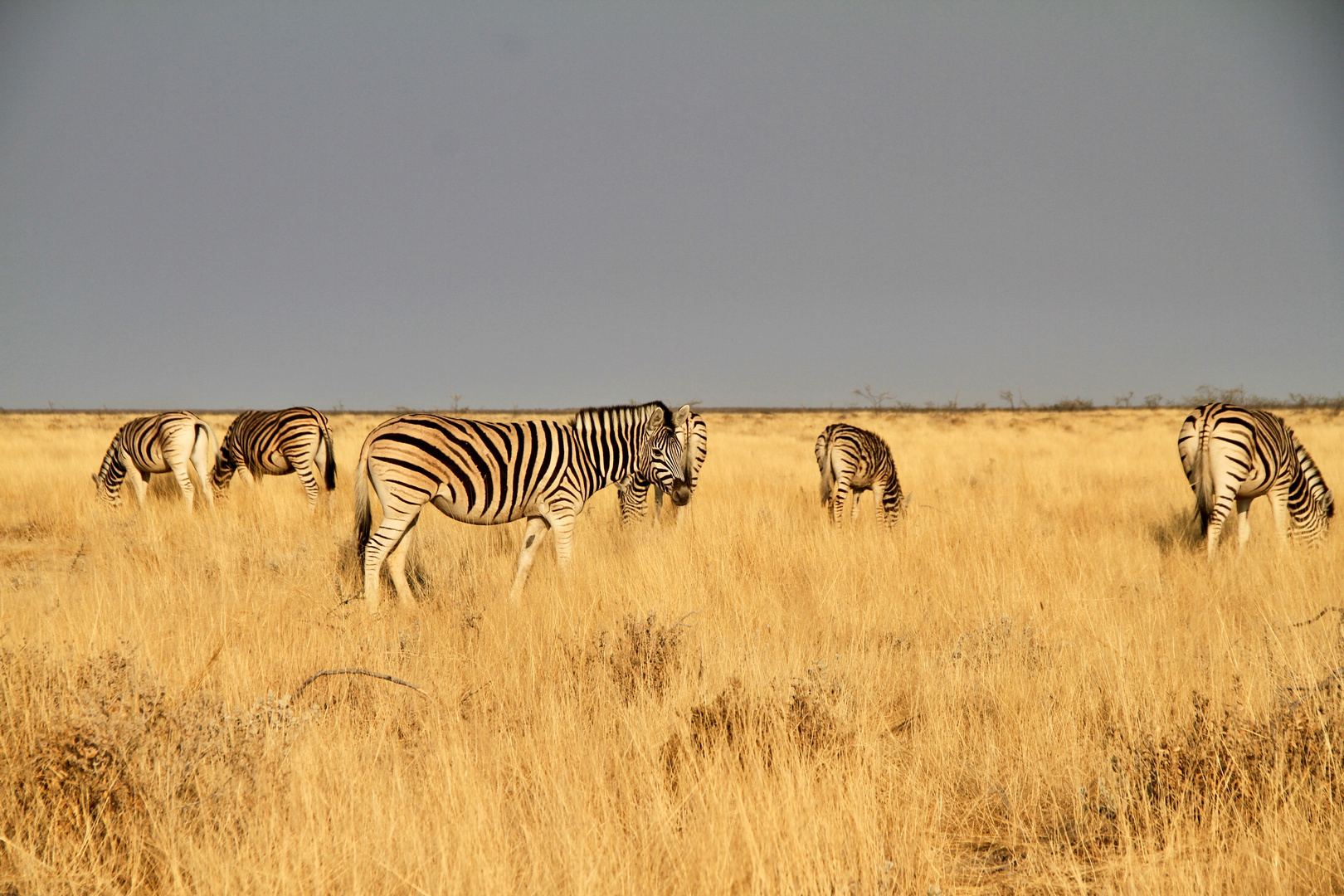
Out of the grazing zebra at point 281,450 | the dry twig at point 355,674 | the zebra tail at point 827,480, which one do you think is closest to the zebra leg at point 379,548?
the dry twig at point 355,674

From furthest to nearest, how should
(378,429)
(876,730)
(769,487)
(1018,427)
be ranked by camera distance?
(1018,427) < (769,487) < (378,429) < (876,730)

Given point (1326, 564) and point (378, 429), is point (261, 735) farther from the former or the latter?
point (1326, 564)

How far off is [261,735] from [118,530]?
843 centimetres

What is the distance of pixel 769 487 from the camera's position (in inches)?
593

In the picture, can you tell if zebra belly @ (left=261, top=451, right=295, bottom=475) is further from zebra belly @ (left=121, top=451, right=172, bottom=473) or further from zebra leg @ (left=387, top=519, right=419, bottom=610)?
zebra leg @ (left=387, top=519, right=419, bottom=610)

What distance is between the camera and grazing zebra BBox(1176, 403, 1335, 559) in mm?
7816

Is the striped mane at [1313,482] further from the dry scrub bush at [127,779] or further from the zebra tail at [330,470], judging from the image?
the zebra tail at [330,470]

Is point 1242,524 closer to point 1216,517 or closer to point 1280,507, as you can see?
point 1280,507

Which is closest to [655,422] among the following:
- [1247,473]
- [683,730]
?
[683,730]

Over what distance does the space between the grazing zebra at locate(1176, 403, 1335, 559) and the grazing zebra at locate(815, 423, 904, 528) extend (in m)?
3.75

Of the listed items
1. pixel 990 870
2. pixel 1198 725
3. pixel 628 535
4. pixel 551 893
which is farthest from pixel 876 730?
pixel 628 535

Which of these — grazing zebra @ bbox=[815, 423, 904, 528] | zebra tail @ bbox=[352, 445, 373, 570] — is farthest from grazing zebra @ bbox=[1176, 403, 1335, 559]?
zebra tail @ bbox=[352, 445, 373, 570]

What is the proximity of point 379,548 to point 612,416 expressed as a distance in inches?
119

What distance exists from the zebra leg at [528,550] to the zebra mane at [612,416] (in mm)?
→ 1180
